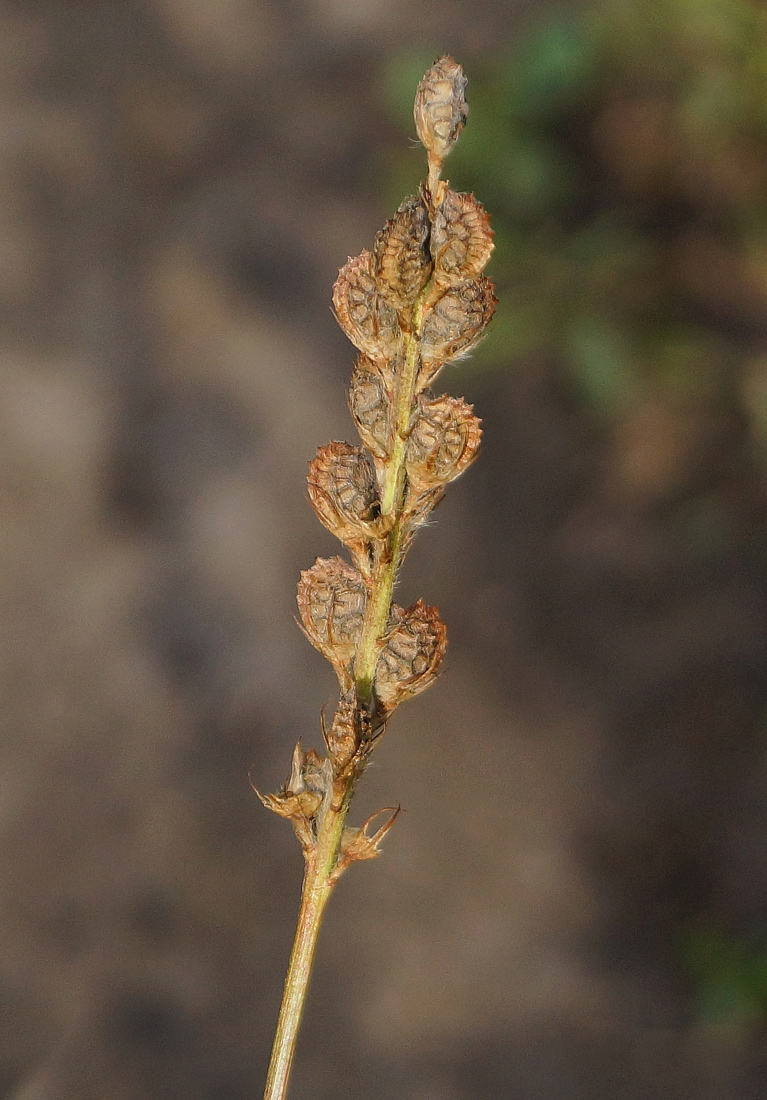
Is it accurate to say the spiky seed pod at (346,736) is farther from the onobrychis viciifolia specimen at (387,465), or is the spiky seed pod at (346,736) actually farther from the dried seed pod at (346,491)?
the dried seed pod at (346,491)

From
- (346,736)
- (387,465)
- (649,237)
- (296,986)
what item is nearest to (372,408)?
(387,465)

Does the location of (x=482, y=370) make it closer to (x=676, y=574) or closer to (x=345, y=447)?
(x=676, y=574)

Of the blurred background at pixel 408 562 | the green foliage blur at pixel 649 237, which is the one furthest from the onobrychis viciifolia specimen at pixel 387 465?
the green foliage blur at pixel 649 237

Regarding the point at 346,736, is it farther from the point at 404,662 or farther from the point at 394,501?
the point at 394,501

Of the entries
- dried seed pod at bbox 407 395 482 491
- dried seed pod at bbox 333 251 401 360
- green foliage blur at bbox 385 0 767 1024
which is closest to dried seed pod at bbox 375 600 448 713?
dried seed pod at bbox 407 395 482 491

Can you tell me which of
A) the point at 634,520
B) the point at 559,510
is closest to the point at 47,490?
the point at 559,510

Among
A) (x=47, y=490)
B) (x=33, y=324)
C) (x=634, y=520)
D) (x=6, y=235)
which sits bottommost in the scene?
(x=47, y=490)
